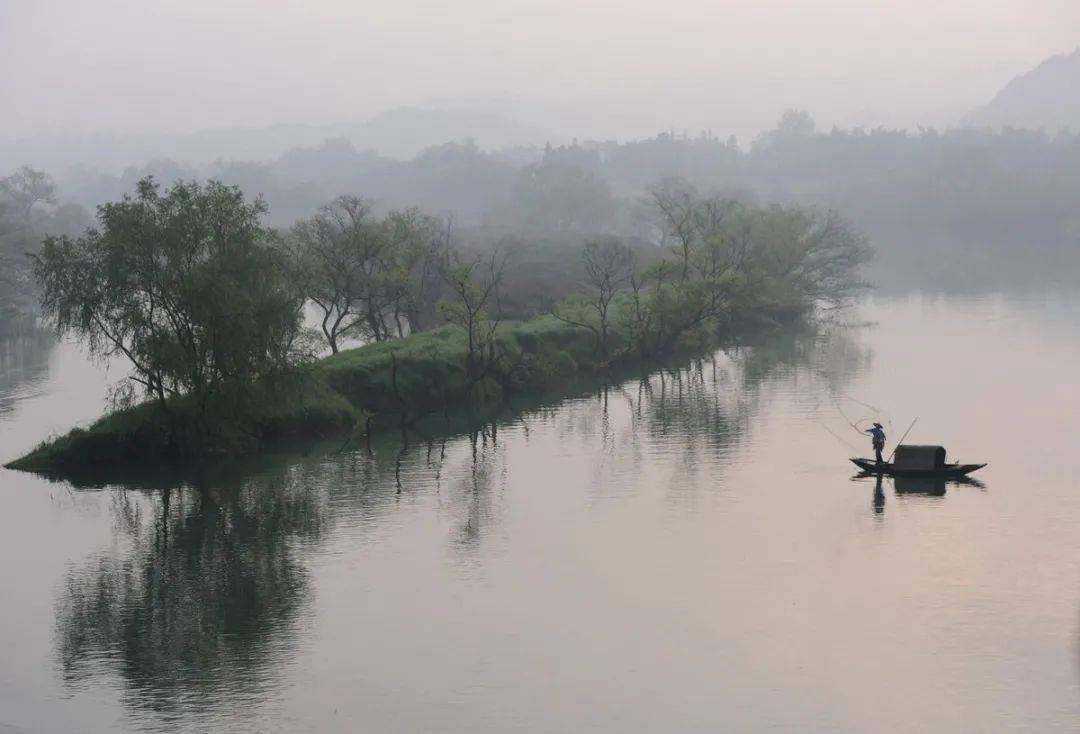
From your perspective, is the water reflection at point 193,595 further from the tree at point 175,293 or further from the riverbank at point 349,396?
the tree at point 175,293

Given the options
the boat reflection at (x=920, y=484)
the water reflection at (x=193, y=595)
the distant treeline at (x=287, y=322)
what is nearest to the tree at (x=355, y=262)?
the distant treeline at (x=287, y=322)

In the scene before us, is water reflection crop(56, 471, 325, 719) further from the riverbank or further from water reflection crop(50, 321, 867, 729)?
the riverbank

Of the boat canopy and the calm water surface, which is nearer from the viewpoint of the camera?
the calm water surface

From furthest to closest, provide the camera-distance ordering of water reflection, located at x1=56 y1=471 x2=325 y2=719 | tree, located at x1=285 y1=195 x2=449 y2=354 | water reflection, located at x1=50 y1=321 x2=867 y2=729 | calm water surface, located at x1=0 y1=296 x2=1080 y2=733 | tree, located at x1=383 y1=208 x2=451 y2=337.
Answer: tree, located at x1=383 y1=208 x2=451 y2=337 → tree, located at x1=285 y1=195 x2=449 y2=354 → water reflection, located at x1=50 y1=321 x2=867 y2=729 → water reflection, located at x1=56 y1=471 x2=325 y2=719 → calm water surface, located at x1=0 y1=296 x2=1080 y2=733

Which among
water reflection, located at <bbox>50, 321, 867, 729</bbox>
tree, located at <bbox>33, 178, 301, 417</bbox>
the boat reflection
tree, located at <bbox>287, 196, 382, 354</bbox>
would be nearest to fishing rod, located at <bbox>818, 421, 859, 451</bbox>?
water reflection, located at <bbox>50, 321, 867, 729</bbox>

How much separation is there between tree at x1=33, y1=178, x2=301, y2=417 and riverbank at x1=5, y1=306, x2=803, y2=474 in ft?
4.26

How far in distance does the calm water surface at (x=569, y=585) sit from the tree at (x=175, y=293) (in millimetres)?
5428

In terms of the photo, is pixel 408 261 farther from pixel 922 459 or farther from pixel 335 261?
pixel 922 459

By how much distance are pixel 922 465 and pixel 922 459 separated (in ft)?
0.81

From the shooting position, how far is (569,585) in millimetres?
41219

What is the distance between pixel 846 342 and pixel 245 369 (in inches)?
2254

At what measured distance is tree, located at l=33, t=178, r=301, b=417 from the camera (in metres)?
60.9

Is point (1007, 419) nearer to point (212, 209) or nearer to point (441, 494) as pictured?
point (441, 494)

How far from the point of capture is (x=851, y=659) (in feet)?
112
